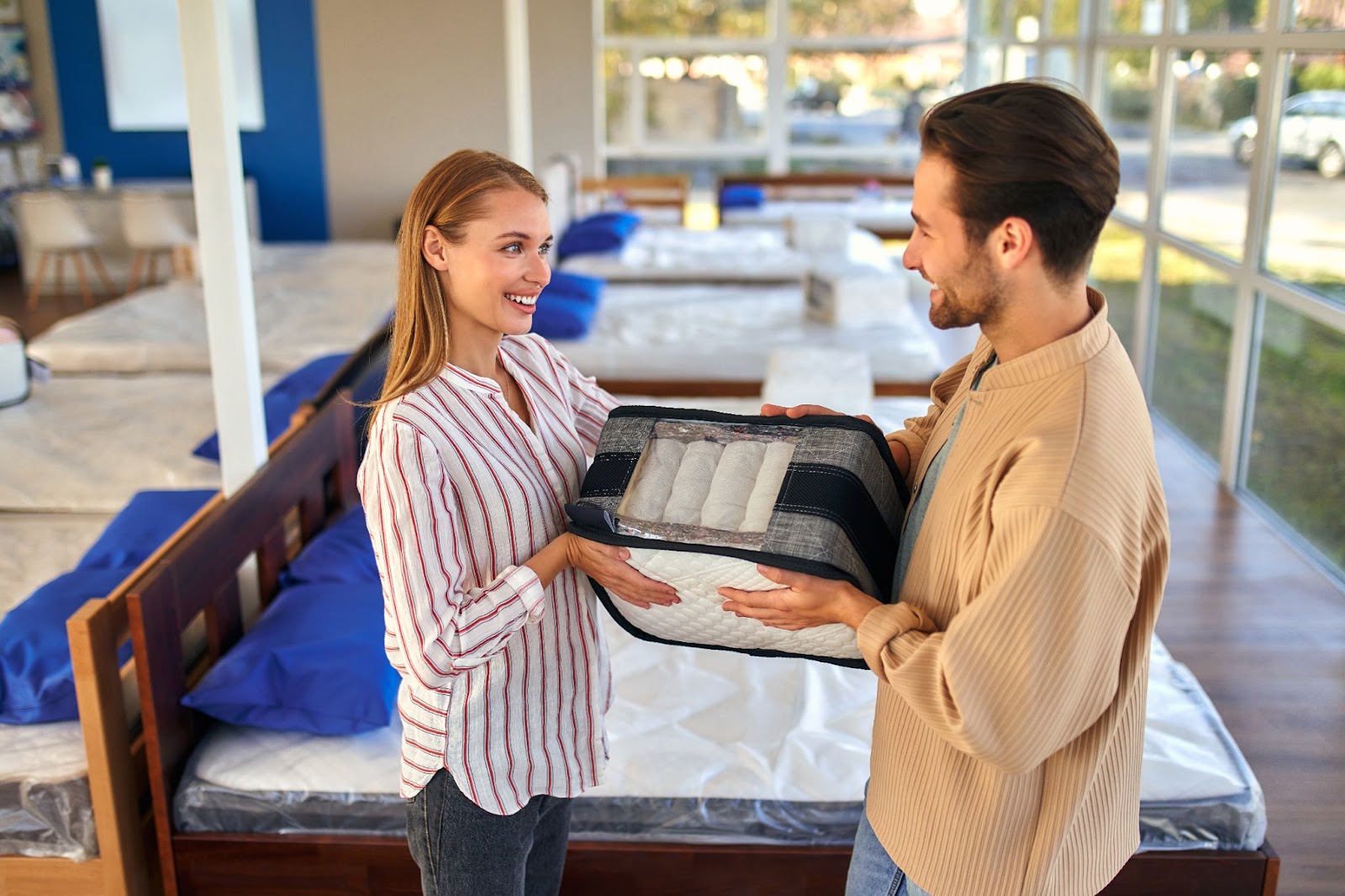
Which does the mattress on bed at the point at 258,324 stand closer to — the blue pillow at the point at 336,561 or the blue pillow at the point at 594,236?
the blue pillow at the point at 594,236

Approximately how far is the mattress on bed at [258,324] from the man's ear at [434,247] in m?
3.28

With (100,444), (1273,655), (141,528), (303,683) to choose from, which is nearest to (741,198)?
(100,444)

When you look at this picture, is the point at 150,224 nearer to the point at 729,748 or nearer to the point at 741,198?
the point at 741,198

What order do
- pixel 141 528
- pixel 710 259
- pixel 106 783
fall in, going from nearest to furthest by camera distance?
pixel 106 783 < pixel 141 528 < pixel 710 259

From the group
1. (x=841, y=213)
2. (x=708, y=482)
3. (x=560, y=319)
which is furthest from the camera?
(x=841, y=213)

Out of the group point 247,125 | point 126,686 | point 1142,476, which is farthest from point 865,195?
point 1142,476

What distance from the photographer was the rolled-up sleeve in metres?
1.29

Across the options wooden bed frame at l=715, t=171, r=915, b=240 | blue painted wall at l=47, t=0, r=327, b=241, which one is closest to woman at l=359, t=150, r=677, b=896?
wooden bed frame at l=715, t=171, r=915, b=240

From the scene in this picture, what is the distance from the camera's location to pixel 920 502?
1.37m

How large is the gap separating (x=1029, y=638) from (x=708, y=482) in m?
0.44

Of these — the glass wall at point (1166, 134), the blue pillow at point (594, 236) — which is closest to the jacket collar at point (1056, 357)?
the glass wall at point (1166, 134)

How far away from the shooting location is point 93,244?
771cm

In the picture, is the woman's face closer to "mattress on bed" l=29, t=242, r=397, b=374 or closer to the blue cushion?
"mattress on bed" l=29, t=242, r=397, b=374

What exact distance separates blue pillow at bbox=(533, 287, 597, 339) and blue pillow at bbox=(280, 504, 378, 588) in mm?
2007
